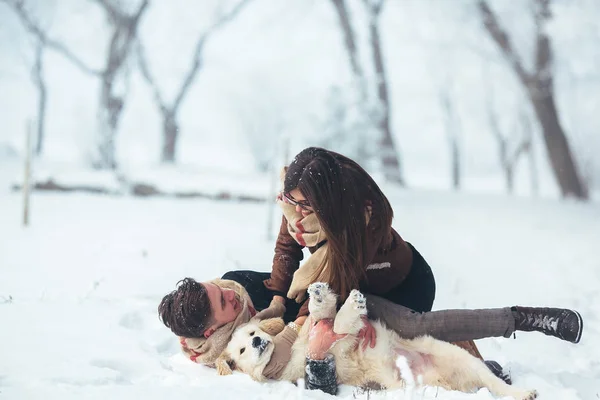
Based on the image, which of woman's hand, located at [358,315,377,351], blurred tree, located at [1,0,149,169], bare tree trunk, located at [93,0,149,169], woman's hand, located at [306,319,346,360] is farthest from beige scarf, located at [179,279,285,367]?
bare tree trunk, located at [93,0,149,169]

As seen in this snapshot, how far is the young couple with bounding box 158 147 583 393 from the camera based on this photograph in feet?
7.39

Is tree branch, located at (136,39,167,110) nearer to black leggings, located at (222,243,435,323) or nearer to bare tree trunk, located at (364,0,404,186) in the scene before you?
bare tree trunk, located at (364,0,404,186)

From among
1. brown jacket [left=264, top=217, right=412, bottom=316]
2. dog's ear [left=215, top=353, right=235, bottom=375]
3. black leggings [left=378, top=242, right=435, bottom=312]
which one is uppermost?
brown jacket [left=264, top=217, right=412, bottom=316]

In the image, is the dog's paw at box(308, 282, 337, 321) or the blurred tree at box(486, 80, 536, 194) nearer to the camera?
the dog's paw at box(308, 282, 337, 321)

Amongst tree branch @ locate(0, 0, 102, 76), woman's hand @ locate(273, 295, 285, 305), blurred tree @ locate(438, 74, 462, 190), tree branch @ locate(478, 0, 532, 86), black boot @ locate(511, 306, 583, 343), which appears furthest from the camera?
blurred tree @ locate(438, 74, 462, 190)

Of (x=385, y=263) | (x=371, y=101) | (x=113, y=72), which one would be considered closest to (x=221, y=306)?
(x=385, y=263)

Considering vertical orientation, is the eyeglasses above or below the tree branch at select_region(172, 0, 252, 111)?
below

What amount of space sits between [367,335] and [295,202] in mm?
635

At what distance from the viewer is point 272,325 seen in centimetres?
245

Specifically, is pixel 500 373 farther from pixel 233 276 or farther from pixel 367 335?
pixel 233 276

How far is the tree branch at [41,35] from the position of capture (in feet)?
44.2

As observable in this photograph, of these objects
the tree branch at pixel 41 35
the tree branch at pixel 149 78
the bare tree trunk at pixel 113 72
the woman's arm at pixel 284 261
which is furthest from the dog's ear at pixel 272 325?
the tree branch at pixel 149 78

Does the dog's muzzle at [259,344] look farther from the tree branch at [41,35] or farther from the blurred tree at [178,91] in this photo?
the blurred tree at [178,91]

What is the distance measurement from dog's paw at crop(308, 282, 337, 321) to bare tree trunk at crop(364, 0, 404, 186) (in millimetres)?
9026
